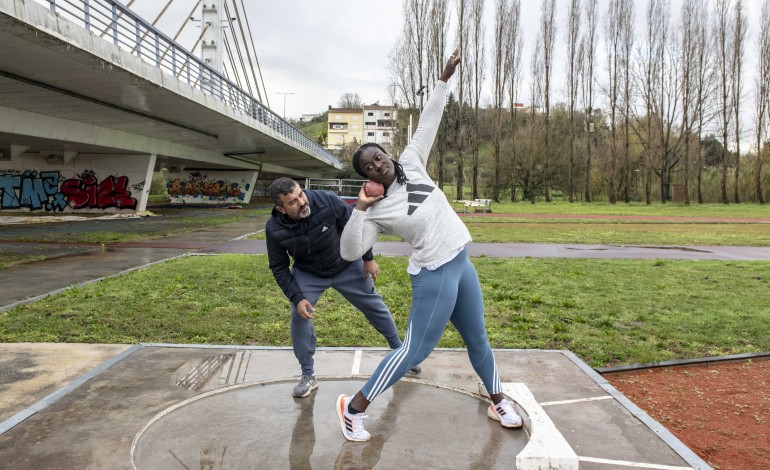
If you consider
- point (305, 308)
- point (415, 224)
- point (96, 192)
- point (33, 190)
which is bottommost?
point (305, 308)

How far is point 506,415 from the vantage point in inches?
147

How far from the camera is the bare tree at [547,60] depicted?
4831 centimetres

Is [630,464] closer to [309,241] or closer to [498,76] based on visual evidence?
[309,241]

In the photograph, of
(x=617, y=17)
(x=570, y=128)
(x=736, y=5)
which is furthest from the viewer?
(x=570, y=128)

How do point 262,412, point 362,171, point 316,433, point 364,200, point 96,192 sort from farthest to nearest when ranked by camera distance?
point 96,192
point 262,412
point 316,433
point 362,171
point 364,200

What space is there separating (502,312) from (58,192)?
1096 inches

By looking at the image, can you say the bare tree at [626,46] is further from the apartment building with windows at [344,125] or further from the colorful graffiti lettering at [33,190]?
the apartment building with windows at [344,125]

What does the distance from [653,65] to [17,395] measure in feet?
161

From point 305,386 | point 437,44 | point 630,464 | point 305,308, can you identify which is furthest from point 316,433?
point 437,44

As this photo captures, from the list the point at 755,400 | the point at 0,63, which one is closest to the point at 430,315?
the point at 755,400

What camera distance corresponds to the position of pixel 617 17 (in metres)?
45.9

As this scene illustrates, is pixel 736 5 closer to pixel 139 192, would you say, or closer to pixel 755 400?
pixel 139 192

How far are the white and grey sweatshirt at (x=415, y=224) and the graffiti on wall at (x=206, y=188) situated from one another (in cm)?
4640

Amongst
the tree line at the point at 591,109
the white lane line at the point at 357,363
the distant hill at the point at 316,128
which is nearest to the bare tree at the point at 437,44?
the tree line at the point at 591,109
